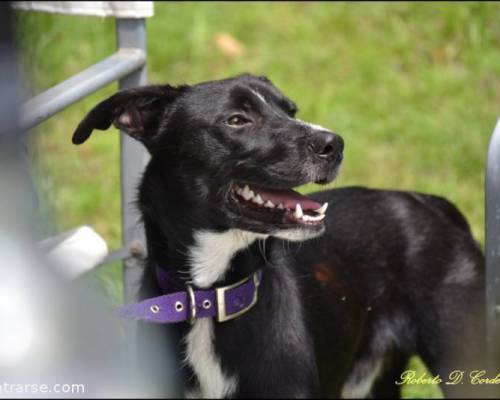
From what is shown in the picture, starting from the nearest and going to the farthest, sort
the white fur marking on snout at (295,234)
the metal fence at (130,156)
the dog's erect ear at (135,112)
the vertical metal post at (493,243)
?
the vertical metal post at (493,243) < the white fur marking on snout at (295,234) < the dog's erect ear at (135,112) < the metal fence at (130,156)

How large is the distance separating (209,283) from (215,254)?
0.10m

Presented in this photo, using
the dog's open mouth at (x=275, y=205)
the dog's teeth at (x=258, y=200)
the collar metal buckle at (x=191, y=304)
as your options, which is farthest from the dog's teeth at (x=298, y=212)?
the collar metal buckle at (x=191, y=304)

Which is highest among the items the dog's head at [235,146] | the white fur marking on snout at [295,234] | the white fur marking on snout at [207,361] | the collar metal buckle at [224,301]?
the dog's head at [235,146]

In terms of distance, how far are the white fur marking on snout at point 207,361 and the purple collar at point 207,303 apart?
53 millimetres

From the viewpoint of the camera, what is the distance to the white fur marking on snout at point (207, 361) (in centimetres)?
331

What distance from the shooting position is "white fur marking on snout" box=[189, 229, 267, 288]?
334cm

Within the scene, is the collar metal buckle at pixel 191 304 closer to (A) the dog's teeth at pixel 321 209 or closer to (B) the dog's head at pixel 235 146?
(B) the dog's head at pixel 235 146

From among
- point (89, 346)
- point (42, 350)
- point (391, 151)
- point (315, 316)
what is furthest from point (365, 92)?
point (42, 350)

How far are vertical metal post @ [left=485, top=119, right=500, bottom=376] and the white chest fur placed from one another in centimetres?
79

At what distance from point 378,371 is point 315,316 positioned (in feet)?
2.52

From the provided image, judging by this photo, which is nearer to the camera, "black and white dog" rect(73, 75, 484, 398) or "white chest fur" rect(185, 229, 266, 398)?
"black and white dog" rect(73, 75, 484, 398)

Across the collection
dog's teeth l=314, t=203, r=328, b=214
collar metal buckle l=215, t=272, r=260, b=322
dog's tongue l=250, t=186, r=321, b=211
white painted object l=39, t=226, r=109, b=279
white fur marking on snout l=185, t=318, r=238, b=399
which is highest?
dog's tongue l=250, t=186, r=321, b=211

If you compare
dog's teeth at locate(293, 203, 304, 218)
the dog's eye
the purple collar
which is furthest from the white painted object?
dog's teeth at locate(293, 203, 304, 218)

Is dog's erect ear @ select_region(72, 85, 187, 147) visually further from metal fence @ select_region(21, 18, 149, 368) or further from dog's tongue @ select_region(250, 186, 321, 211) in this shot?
dog's tongue @ select_region(250, 186, 321, 211)
